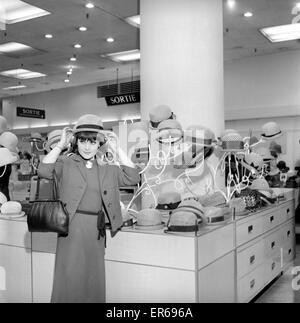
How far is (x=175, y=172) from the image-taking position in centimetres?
471

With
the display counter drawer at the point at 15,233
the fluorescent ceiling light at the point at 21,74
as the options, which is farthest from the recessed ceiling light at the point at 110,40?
the display counter drawer at the point at 15,233

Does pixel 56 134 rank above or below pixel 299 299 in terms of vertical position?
above

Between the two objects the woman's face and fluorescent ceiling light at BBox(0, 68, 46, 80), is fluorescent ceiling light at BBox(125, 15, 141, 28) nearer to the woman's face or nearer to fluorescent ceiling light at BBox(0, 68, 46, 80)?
fluorescent ceiling light at BBox(0, 68, 46, 80)

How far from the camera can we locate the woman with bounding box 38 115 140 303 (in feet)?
8.63

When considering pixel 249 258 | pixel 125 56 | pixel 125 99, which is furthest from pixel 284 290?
pixel 125 56

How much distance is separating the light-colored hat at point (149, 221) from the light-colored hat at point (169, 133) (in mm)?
738

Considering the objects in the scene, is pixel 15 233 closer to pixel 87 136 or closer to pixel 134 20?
pixel 87 136

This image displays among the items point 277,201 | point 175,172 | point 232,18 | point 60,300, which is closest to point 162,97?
point 175,172

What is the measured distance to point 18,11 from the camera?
27.2 ft

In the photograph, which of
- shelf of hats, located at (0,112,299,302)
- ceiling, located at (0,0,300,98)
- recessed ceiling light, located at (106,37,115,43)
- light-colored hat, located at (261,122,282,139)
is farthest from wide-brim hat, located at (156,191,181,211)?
recessed ceiling light, located at (106,37,115,43)

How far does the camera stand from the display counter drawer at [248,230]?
3.56 metres

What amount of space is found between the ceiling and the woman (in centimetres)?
542

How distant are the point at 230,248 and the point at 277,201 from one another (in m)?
1.85

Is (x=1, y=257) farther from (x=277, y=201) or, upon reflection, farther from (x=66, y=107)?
(x=66, y=107)
